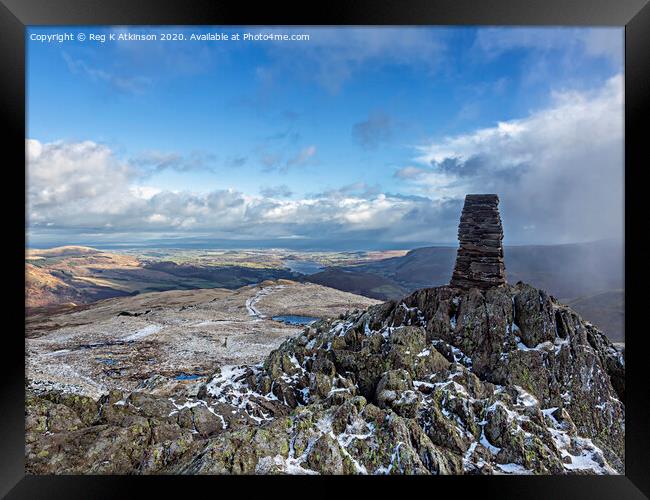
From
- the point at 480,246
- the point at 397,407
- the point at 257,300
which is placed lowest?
the point at 257,300

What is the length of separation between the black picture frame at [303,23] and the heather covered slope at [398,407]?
0.96m

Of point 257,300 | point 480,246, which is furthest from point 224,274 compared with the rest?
point 480,246

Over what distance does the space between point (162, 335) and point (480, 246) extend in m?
33.4

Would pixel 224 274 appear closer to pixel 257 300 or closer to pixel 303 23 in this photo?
pixel 257 300

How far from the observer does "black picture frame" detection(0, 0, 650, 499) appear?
24.0ft

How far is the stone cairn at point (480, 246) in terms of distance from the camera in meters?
14.2

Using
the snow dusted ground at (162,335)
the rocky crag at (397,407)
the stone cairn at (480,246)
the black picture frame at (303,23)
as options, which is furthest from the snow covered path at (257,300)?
the black picture frame at (303,23)

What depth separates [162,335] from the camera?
3212 cm

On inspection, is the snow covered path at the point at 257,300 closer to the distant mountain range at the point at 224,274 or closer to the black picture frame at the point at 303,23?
the distant mountain range at the point at 224,274

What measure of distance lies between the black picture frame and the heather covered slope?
959 millimetres

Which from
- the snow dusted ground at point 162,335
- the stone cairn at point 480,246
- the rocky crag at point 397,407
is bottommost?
the snow dusted ground at point 162,335

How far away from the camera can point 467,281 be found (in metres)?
14.3
